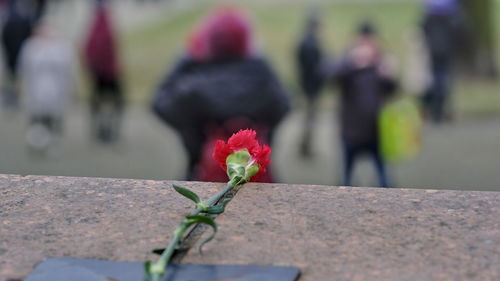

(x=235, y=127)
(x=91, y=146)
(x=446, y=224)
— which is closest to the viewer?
(x=446, y=224)

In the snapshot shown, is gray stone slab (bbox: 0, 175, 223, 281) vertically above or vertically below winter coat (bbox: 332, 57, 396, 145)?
above

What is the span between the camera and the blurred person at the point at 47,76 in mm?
10648

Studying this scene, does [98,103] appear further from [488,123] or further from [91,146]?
[488,123]

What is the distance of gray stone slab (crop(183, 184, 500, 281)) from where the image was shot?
2.30m

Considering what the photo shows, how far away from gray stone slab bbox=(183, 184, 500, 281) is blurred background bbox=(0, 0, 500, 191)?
11.4ft

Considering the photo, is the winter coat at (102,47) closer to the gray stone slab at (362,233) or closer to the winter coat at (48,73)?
the winter coat at (48,73)

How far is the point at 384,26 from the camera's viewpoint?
21000mm

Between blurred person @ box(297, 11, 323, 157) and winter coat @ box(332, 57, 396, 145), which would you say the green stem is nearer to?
winter coat @ box(332, 57, 396, 145)

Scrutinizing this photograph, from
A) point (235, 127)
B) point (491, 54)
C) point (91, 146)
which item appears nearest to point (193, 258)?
point (235, 127)

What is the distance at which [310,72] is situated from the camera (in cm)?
1141

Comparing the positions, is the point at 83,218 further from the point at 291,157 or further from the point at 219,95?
the point at 291,157

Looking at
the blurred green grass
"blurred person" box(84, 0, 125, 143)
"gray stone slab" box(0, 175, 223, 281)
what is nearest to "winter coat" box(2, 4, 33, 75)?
the blurred green grass

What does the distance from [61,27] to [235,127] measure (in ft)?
49.9

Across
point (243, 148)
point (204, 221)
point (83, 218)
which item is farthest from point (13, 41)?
point (204, 221)
